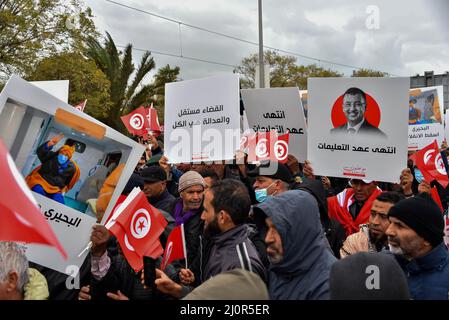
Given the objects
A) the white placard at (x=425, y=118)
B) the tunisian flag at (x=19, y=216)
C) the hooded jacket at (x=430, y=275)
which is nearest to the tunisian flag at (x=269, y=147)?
the hooded jacket at (x=430, y=275)

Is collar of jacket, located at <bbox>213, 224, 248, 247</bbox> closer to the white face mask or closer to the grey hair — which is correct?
the white face mask

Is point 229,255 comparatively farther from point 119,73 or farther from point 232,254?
point 119,73

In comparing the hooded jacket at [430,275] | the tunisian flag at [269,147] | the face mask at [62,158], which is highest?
the tunisian flag at [269,147]

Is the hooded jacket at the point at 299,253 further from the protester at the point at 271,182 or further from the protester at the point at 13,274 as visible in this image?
the protester at the point at 271,182

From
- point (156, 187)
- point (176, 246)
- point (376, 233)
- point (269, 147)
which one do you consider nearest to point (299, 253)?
point (176, 246)

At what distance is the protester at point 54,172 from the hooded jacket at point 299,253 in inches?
42.3

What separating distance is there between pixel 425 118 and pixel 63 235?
24.0 feet

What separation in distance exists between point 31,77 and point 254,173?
1158cm

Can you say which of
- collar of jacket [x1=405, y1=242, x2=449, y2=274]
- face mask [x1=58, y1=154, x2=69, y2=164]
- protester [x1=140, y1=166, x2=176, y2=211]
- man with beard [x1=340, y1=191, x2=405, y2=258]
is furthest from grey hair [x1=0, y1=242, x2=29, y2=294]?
protester [x1=140, y1=166, x2=176, y2=211]

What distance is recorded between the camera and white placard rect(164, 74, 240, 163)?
495 cm

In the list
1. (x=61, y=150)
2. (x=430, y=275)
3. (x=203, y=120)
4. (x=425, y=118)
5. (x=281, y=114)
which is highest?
(x=425, y=118)

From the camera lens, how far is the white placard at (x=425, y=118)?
8195mm

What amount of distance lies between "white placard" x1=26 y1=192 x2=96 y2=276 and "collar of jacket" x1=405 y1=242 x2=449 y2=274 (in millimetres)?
1726

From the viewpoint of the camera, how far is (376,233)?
3.31 meters
